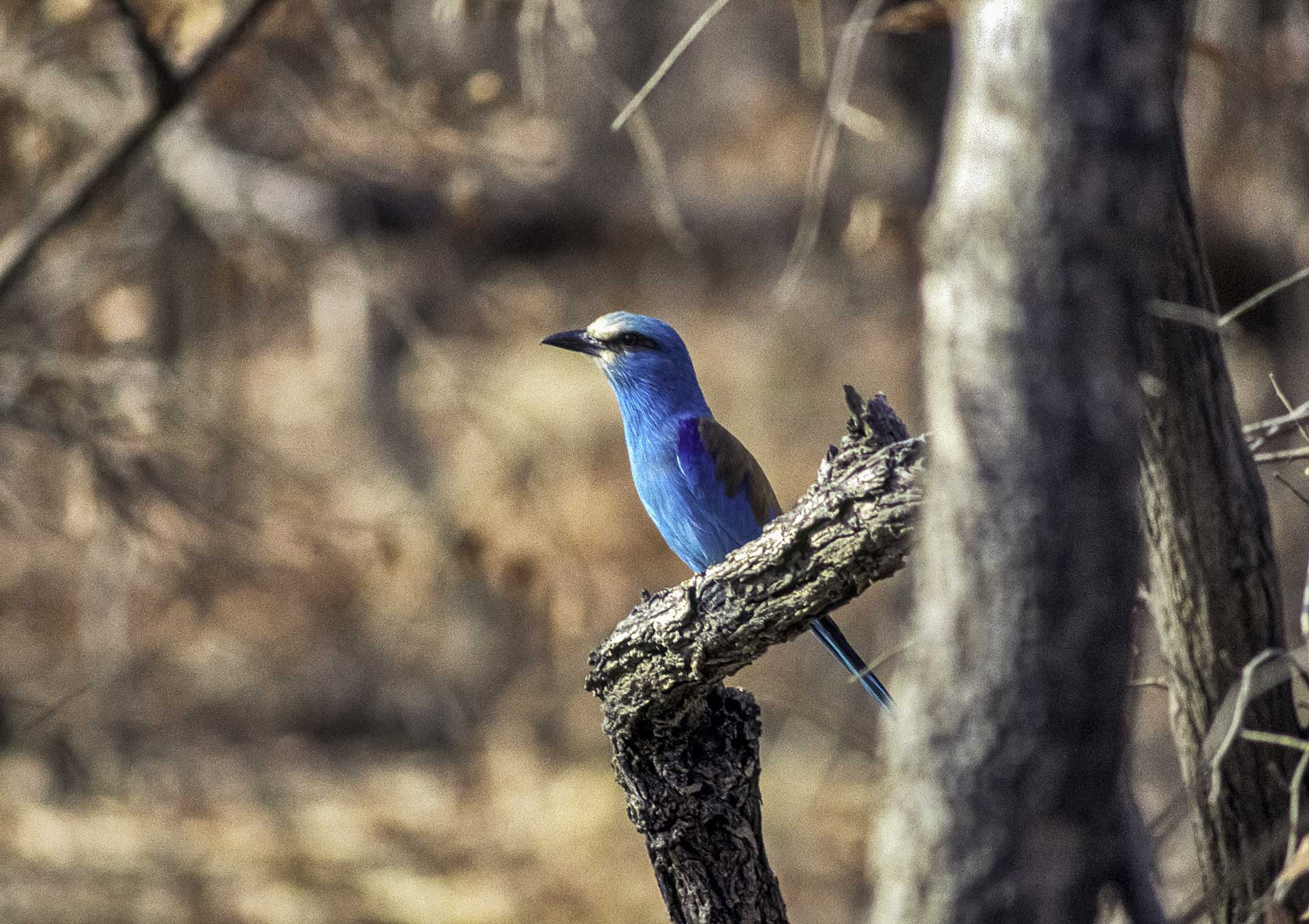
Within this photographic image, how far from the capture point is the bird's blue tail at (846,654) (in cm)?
358

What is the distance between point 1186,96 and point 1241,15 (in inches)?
44.7

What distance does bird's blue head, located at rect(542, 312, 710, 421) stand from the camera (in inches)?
177

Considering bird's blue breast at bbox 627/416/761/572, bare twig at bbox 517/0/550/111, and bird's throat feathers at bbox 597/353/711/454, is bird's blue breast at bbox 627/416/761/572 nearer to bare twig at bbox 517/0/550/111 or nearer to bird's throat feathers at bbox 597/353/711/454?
bird's throat feathers at bbox 597/353/711/454

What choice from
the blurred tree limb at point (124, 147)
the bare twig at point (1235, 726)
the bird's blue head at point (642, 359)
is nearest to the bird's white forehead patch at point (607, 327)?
the bird's blue head at point (642, 359)

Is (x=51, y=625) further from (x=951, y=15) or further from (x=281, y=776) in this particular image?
(x=951, y=15)

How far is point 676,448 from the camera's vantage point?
4379 millimetres

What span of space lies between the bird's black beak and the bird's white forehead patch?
0.02 metres

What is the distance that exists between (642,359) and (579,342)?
0.22m

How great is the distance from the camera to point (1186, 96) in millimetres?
10461

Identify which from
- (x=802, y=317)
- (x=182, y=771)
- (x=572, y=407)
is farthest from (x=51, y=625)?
(x=802, y=317)

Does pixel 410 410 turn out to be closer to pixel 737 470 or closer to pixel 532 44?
pixel 532 44

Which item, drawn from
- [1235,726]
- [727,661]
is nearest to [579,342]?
[727,661]

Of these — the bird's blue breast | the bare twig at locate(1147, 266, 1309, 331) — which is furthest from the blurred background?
the bird's blue breast

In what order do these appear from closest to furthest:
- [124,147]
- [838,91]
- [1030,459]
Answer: [1030,459]
[838,91]
[124,147]
